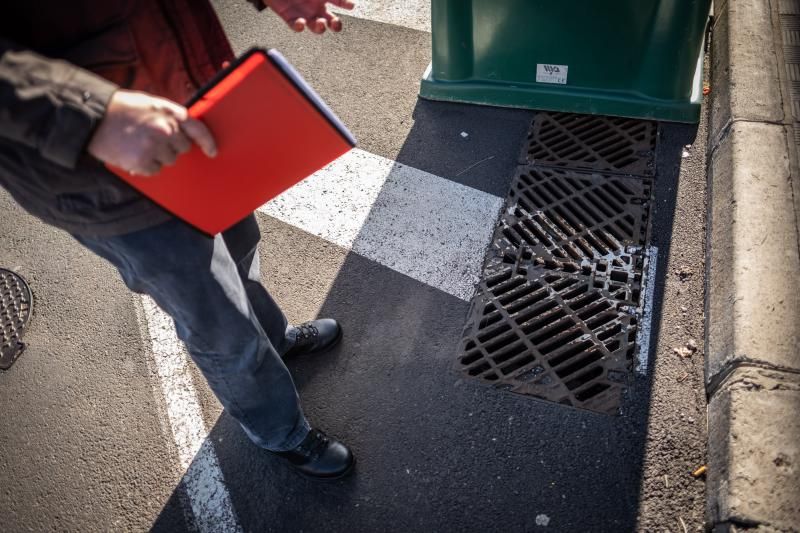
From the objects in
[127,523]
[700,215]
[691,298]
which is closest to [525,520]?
[691,298]

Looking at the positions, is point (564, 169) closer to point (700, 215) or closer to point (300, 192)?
point (700, 215)

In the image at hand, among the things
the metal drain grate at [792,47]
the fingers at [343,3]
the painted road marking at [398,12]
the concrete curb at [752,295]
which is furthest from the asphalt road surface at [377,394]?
the fingers at [343,3]

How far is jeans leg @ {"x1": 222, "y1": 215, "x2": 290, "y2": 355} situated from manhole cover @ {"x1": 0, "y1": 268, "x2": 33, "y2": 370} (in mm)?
1522

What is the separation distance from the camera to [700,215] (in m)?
3.01

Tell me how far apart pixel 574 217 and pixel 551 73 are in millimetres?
995

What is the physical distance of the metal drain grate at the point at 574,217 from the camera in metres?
2.96

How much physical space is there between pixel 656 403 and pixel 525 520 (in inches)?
28.2

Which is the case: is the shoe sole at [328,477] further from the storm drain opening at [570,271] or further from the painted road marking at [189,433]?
the storm drain opening at [570,271]

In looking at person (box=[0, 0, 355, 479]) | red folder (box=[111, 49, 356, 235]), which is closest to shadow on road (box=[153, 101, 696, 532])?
person (box=[0, 0, 355, 479])

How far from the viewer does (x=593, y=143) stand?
3473mm

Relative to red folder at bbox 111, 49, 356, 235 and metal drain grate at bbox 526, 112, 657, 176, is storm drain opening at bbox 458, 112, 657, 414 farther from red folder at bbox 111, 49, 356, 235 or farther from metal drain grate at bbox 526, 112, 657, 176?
red folder at bbox 111, 49, 356, 235

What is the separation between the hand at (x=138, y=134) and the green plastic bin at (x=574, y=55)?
2553 mm

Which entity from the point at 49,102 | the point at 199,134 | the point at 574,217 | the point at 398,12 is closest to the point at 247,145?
the point at 199,134

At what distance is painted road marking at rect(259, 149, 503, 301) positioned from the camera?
9.91ft
